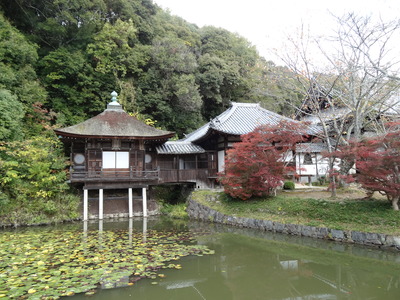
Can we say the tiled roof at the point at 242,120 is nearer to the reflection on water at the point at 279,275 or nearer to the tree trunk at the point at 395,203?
the tree trunk at the point at 395,203

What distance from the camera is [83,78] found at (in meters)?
22.2

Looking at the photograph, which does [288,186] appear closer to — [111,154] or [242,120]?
[242,120]

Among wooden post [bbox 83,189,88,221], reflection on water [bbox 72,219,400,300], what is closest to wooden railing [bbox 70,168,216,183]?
wooden post [bbox 83,189,88,221]

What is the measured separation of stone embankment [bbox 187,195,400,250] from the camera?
8.53 metres

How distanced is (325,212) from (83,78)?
20.4 m

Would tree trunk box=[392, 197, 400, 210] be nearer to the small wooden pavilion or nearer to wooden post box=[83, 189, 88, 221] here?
the small wooden pavilion

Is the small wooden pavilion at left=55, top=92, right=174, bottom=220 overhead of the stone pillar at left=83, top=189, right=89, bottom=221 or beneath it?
overhead

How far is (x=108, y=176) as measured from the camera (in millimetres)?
16156

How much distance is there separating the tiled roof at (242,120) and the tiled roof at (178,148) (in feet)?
2.10

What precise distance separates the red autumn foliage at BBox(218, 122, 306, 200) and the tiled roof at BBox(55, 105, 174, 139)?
17.2 feet

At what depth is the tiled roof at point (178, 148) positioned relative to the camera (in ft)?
59.6

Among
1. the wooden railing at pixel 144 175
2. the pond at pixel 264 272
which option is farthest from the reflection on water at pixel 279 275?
the wooden railing at pixel 144 175

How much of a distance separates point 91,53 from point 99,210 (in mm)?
14279

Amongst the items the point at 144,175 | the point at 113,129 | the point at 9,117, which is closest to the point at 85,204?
the point at 144,175
